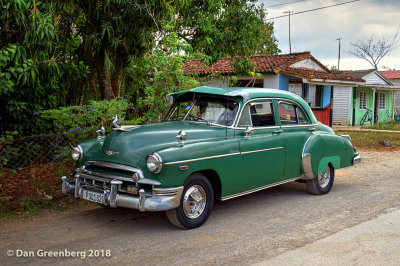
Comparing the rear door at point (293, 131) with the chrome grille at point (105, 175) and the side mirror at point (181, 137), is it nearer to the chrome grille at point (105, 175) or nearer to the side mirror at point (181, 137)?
the side mirror at point (181, 137)

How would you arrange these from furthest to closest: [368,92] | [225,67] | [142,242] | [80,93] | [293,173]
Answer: [368,92] → [225,67] → [80,93] → [293,173] → [142,242]

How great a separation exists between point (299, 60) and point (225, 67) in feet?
12.7

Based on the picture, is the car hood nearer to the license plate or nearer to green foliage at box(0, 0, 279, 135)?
the license plate

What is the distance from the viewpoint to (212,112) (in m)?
5.87

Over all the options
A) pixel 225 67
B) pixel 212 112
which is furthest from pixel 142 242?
pixel 225 67

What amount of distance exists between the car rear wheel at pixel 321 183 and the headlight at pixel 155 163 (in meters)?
3.26

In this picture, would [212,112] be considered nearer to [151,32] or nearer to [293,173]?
[293,173]

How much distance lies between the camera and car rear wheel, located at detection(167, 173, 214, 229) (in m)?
4.79

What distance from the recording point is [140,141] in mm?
4875

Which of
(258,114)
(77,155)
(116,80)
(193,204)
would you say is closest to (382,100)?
(116,80)

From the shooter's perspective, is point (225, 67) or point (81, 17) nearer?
point (81, 17)

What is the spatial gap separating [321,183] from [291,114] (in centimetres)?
135

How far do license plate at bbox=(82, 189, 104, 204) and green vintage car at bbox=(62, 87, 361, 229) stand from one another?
0.5 inches

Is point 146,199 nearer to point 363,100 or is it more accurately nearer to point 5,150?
point 5,150
